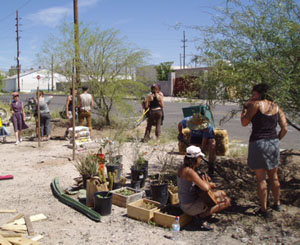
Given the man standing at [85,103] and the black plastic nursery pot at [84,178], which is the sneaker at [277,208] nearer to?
the black plastic nursery pot at [84,178]

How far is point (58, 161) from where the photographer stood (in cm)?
813

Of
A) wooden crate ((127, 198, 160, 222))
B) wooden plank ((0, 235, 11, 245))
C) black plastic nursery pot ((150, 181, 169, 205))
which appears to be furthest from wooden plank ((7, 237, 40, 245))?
black plastic nursery pot ((150, 181, 169, 205))

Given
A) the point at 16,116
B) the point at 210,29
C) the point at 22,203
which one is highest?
the point at 210,29

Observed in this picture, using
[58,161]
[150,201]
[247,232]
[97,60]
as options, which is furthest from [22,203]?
[97,60]

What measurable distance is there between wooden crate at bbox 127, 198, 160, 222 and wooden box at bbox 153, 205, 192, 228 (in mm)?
85

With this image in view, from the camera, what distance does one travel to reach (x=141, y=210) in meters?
4.79

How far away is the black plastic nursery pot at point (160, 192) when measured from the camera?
5.16 metres

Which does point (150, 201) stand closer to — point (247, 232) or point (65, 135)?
point (247, 232)

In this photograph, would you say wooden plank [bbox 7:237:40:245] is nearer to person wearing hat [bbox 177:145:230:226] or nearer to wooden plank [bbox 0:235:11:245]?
wooden plank [bbox 0:235:11:245]

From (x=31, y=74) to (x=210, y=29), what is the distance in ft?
280

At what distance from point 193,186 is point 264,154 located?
38.9 inches

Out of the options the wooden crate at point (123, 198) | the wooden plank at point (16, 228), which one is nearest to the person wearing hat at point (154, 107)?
→ the wooden crate at point (123, 198)

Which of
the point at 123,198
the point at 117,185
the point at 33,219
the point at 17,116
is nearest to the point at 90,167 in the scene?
the point at 117,185

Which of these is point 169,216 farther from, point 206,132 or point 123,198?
point 206,132
